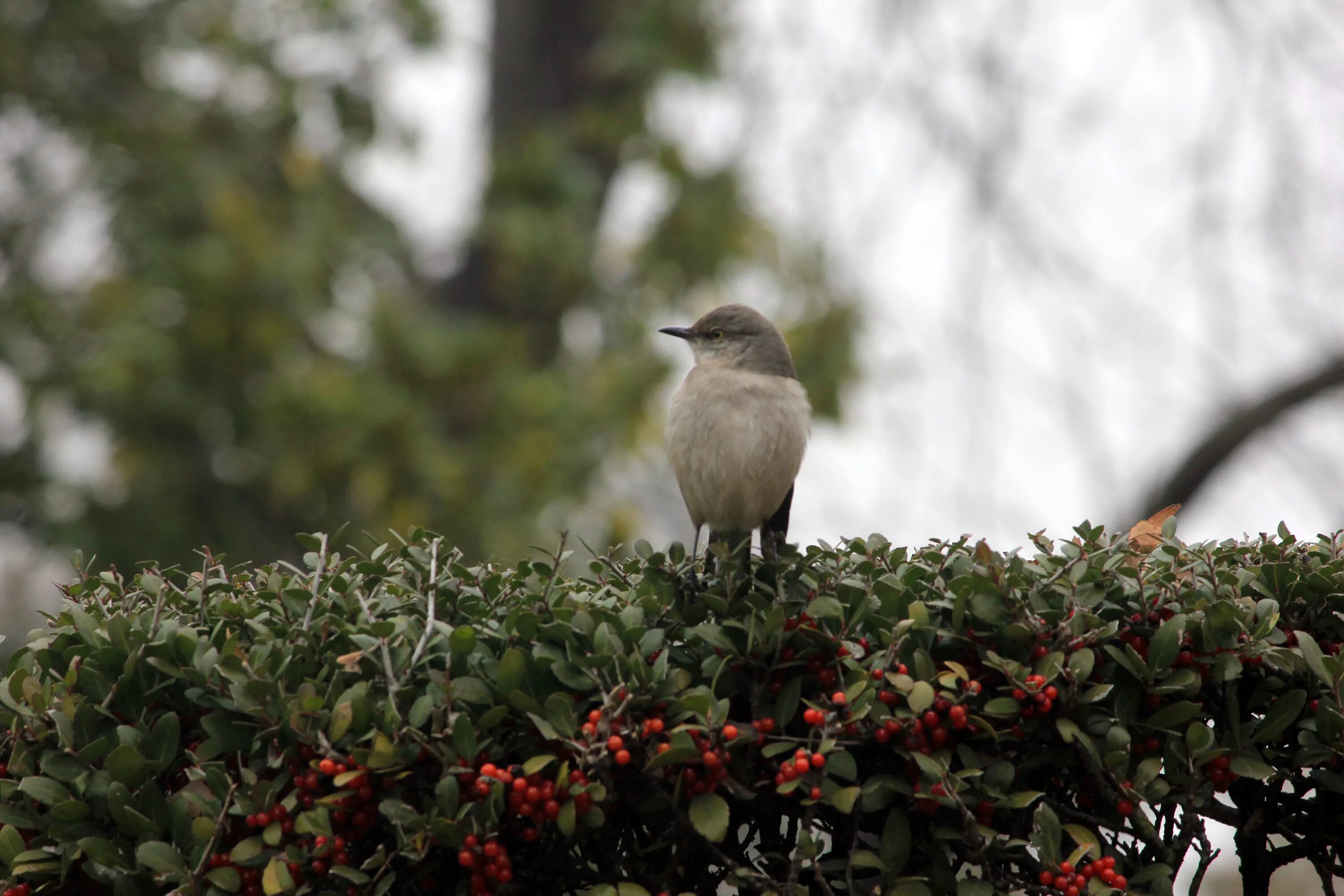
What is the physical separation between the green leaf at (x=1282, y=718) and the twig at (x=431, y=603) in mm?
1643

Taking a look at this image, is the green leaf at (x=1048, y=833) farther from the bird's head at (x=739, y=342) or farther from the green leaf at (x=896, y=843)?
the bird's head at (x=739, y=342)

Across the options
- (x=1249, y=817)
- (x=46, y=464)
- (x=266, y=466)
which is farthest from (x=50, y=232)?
(x=1249, y=817)

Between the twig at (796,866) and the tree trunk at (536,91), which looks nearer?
the twig at (796,866)

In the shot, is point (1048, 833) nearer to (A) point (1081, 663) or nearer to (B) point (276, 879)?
(A) point (1081, 663)

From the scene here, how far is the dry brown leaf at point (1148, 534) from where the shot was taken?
2938 mm

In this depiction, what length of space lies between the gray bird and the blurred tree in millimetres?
4130

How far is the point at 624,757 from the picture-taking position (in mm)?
2287

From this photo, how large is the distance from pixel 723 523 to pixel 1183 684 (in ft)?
4.86

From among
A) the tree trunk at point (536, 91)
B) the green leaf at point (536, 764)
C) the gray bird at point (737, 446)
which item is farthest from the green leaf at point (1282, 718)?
the tree trunk at point (536, 91)

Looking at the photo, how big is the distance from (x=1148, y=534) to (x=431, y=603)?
5.75 feet

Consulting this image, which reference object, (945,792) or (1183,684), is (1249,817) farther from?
(945,792)

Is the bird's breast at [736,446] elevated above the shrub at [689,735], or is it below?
above

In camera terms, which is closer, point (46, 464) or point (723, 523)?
point (723, 523)

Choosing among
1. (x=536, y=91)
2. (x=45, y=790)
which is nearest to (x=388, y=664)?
(x=45, y=790)
